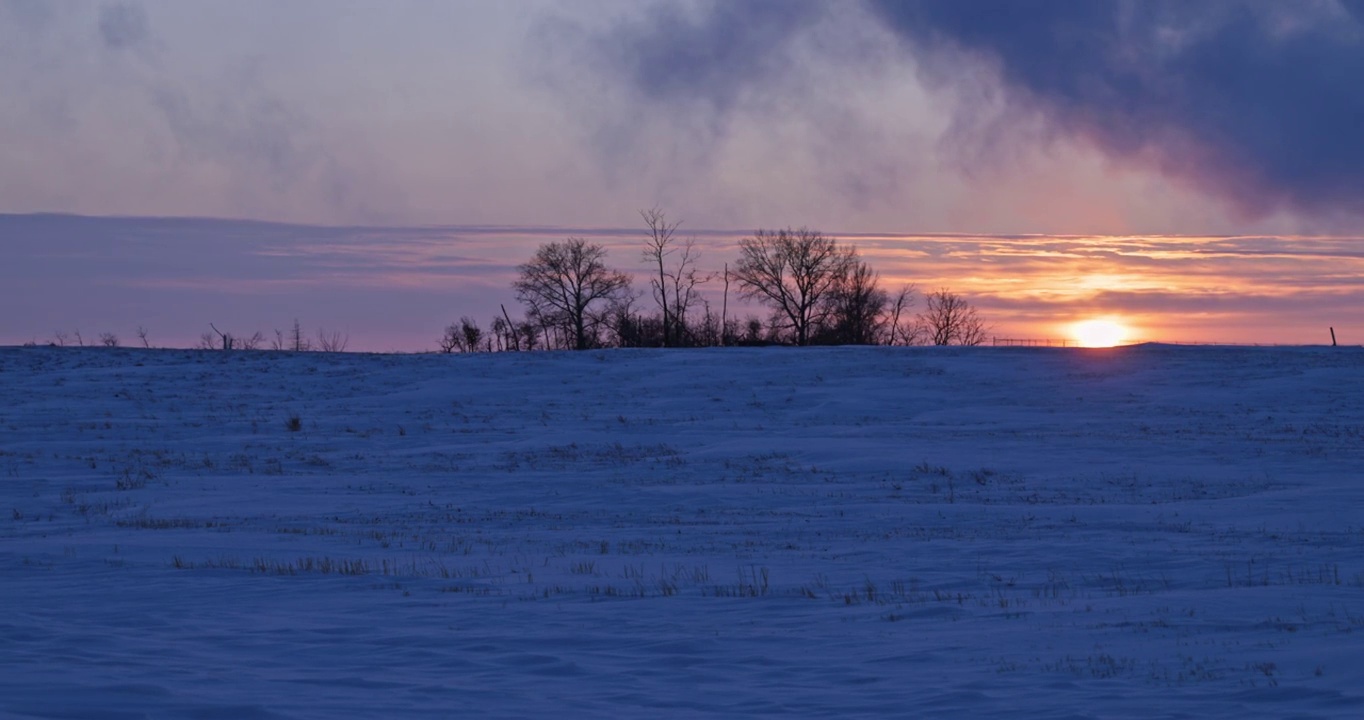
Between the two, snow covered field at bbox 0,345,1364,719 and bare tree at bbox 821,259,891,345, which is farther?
bare tree at bbox 821,259,891,345

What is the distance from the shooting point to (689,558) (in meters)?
14.6

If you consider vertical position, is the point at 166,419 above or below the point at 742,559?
above

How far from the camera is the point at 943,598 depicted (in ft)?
37.6

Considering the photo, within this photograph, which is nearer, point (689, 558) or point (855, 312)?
point (689, 558)

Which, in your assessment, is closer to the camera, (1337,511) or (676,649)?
(676,649)

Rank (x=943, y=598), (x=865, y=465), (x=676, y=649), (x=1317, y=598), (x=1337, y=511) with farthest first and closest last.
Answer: (x=865, y=465)
(x=1337, y=511)
(x=943, y=598)
(x=1317, y=598)
(x=676, y=649)

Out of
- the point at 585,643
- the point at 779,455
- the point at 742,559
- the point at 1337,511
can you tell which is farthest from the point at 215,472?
the point at 1337,511

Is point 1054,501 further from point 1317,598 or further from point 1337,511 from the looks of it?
point 1317,598

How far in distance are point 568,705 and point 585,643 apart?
2.08m

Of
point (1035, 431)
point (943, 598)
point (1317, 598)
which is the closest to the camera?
point (1317, 598)

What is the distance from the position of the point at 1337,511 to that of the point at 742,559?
8.94 m

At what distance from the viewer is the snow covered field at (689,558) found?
7.80m

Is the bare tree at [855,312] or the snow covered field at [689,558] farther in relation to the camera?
the bare tree at [855,312]

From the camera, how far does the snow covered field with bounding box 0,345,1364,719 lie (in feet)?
25.6
